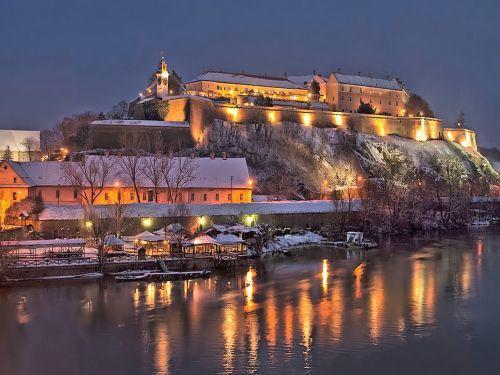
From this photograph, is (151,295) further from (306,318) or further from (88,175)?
(88,175)

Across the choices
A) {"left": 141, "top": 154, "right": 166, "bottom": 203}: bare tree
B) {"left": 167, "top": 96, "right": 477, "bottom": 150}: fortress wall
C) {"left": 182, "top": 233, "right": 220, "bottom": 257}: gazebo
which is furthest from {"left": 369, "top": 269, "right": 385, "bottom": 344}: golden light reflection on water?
{"left": 167, "top": 96, "right": 477, "bottom": 150}: fortress wall

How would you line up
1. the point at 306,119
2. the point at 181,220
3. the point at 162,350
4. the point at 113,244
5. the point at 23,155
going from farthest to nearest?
1. the point at 306,119
2. the point at 23,155
3. the point at 181,220
4. the point at 113,244
5. the point at 162,350

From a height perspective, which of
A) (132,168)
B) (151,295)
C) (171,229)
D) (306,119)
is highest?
(306,119)

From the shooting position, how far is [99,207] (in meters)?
41.0

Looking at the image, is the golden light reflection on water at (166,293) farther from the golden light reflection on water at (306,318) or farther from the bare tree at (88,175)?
the bare tree at (88,175)

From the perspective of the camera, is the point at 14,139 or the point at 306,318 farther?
the point at 14,139

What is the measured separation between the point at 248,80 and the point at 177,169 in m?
38.5

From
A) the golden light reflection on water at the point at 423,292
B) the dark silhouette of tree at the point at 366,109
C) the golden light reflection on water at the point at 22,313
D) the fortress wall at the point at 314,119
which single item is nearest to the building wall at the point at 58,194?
the golden light reflection on water at the point at 22,313

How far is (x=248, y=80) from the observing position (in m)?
83.4

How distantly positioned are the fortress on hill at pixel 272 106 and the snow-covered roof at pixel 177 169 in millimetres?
11043

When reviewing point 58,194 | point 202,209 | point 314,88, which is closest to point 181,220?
point 202,209

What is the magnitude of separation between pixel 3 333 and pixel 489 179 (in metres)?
74.0

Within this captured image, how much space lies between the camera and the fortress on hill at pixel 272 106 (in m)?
61.2

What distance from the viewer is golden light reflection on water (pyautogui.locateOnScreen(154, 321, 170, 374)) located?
17636 mm
